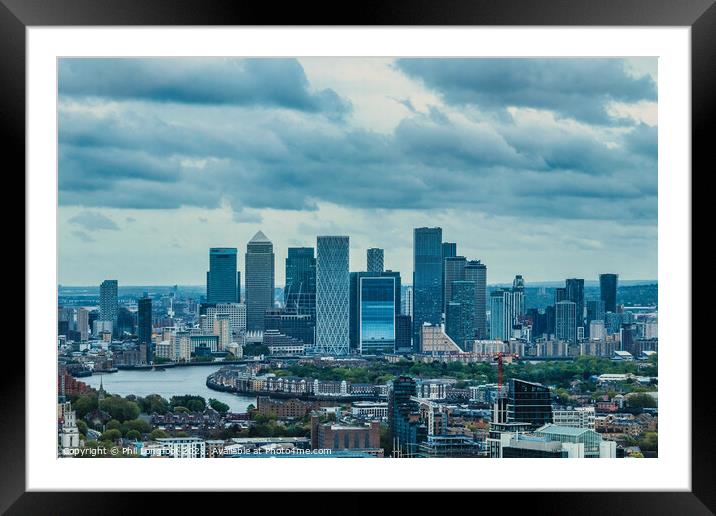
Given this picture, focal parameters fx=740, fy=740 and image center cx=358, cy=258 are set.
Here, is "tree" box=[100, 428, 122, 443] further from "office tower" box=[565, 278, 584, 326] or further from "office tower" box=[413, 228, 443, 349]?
"office tower" box=[565, 278, 584, 326]

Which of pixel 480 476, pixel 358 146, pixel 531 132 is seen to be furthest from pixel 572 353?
pixel 480 476

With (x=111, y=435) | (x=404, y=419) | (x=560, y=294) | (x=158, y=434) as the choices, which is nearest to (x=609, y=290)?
(x=560, y=294)

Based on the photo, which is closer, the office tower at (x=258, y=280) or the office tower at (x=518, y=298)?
the office tower at (x=518, y=298)

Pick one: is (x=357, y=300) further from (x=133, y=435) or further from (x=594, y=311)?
(x=133, y=435)

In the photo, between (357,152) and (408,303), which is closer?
(408,303)

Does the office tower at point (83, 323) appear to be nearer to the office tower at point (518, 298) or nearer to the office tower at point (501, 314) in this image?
the office tower at point (501, 314)

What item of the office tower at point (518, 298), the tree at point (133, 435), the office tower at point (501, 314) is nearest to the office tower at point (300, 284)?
the office tower at point (501, 314)
